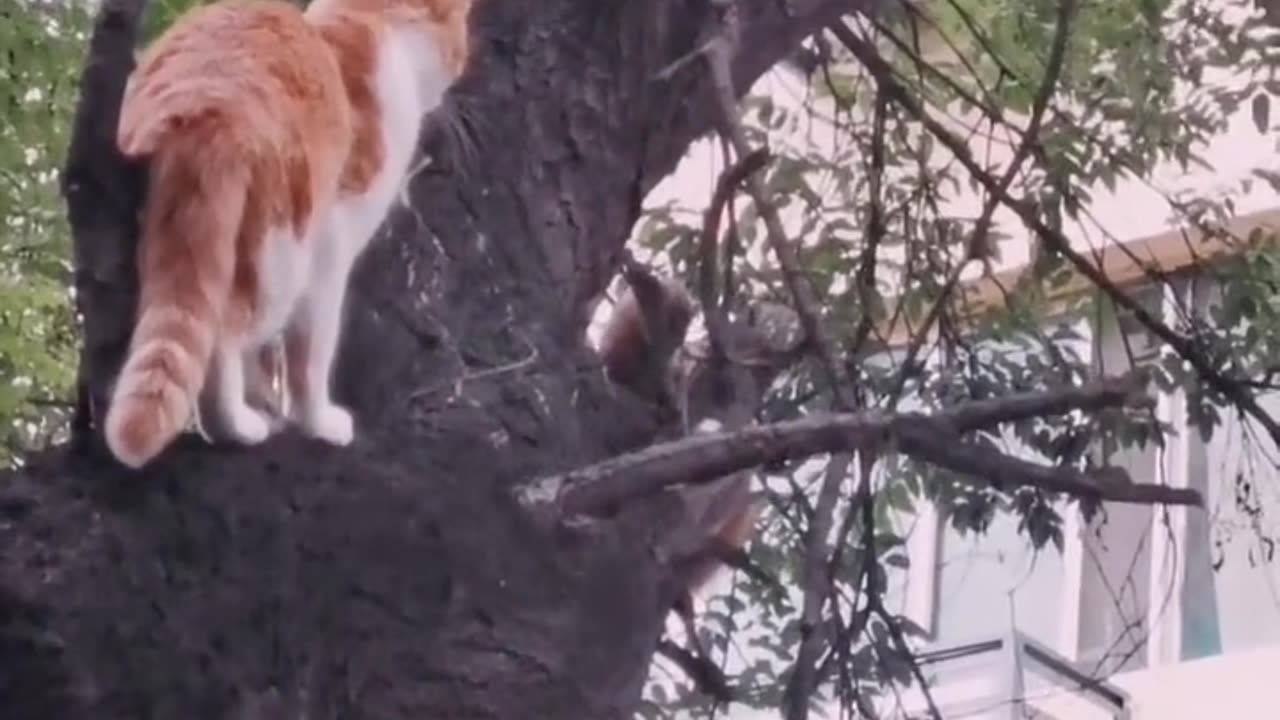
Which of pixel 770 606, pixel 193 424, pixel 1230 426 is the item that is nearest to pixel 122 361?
pixel 193 424

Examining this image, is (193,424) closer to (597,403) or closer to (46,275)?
(597,403)

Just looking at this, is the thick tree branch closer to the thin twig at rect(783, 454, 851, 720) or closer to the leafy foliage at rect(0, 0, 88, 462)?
the thin twig at rect(783, 454, 851, 720)

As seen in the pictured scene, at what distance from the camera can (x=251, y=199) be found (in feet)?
5.09

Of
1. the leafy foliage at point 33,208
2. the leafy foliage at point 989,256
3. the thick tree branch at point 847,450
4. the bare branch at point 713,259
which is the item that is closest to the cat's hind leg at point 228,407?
the thick tree branch at point 847,450

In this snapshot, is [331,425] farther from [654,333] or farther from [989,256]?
[989,256]

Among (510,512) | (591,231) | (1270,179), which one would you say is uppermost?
(1270,179)

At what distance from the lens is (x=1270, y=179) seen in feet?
9.53

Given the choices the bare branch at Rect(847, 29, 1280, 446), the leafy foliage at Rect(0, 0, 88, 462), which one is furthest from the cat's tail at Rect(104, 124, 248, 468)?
the bare branch at Rect(847, 29, 1280, 446)

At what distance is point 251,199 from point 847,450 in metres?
0.47

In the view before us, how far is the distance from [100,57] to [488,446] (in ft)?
1.36

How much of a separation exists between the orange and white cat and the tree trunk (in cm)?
3

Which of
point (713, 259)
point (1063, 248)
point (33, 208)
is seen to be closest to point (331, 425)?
point (713, 259)

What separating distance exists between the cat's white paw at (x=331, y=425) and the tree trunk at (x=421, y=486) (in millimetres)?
17

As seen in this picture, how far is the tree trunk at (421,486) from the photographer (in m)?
1.38
